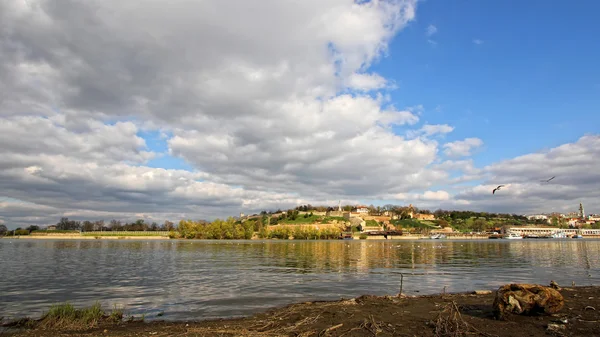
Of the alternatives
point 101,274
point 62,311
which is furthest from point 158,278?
point 62,311

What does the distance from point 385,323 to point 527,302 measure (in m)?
6.13

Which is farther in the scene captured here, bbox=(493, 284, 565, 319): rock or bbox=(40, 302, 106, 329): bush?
bbox=(40, 302, 106, 329): bush

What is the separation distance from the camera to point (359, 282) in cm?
3494

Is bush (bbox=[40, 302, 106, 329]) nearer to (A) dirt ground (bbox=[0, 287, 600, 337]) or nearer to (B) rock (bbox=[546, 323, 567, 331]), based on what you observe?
(A) dirt ground (bbox=[0, 287, 600, 337])

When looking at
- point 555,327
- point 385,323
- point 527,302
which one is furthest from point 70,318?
point 555,327

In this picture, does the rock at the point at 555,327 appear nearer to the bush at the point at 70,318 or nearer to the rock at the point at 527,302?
the rock at the point at 527,302

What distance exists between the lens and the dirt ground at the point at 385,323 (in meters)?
14.5

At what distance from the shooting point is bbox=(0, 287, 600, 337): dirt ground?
14547 millimetres

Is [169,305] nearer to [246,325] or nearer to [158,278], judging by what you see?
[246,325]

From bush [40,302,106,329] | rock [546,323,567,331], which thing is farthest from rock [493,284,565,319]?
bush [40,302,106,329]

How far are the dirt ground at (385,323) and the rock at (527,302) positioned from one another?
12.3 inches

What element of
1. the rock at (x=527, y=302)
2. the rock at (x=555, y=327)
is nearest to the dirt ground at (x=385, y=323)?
the rock at (x=555, y=327)

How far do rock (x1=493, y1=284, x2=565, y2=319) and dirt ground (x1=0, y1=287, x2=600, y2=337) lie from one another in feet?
1.02

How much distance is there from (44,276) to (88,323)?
28.7m
